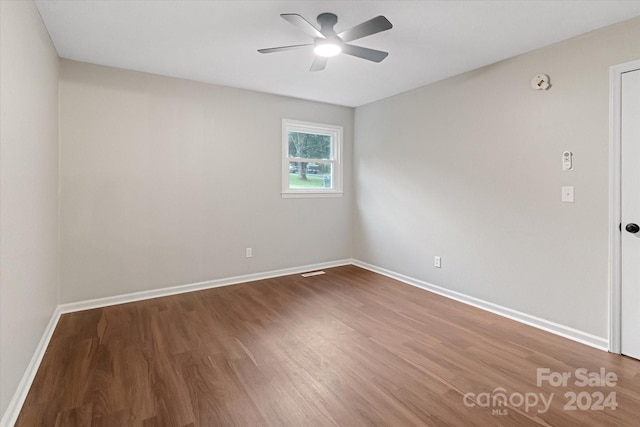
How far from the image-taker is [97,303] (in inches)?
129

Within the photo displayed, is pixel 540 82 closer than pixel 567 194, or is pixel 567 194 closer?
pixel 567 194

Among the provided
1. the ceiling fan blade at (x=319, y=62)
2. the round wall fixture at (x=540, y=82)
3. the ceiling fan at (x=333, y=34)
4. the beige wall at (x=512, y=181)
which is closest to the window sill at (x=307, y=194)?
the beige wall at (x=512, y=181)

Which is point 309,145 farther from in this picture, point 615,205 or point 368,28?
point 615,205

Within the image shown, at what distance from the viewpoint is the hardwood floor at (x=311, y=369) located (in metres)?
1.73

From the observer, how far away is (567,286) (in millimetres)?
2664

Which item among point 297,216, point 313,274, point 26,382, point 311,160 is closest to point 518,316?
point 313,274

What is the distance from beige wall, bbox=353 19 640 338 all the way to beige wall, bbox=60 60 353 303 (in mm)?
1487

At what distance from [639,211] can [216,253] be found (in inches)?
157

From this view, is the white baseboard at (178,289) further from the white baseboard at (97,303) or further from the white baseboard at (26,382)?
the white baseboard at (26,382)

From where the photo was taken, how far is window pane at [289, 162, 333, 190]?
4613 mm

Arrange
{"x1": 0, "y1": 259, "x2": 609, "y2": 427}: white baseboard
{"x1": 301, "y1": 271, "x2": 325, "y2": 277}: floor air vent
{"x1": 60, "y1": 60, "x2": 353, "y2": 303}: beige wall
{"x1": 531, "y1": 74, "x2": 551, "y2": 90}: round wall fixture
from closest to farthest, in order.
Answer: {"x1": 0, "y1": 259, "x2": 609, "y2": 427}: white baseboard → {"x1": 531, "y1": 74, "x2": 551, "y2": 90}: round wall fixture → {"x1": 60, "y1": 60, "x2": 353, "y2": 303}: beige wall → {"x1": 301, "y1": 271, "x2": 325, "y2": 277}: floor air vent

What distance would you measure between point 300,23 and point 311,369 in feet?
7.55

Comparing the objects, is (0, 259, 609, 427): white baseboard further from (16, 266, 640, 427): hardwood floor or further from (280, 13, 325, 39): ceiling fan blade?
(280, 13, 325, 39): ceiling fan blade

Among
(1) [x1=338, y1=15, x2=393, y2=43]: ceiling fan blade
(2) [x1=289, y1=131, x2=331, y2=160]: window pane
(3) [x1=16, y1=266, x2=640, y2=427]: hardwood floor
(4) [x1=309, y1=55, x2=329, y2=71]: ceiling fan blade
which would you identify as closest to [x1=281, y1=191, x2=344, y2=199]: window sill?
(2) [x1=289, y1=131, x2=331, y2=160]: window pane
